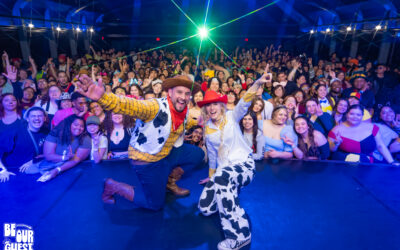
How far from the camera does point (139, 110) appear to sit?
162cm

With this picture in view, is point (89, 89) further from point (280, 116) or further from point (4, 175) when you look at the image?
point (280, 116)

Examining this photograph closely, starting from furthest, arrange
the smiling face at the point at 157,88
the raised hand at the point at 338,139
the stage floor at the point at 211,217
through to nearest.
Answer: the smiling face at the point at 157,88
the raised hand at the point at 338,139
the stage floor at the point at 211,217

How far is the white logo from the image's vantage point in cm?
161

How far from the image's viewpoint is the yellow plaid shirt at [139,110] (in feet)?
4.81

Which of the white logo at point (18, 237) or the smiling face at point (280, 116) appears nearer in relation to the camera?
the white logo at point (18, 237)

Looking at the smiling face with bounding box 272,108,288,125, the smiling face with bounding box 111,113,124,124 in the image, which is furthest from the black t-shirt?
the smiling face with bounding box 272,108,288,125

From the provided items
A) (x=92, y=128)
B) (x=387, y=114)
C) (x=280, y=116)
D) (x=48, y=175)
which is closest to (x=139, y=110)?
(x=92, y=128)

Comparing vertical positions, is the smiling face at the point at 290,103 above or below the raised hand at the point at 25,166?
above

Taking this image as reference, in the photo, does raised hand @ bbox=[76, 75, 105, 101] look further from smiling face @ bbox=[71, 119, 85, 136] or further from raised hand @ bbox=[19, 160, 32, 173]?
raised hand @ bbox=[19, 160, 32, 173]

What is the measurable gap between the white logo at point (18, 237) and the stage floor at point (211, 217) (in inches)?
1.8

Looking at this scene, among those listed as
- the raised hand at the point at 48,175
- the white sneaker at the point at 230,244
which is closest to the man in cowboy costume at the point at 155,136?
the white sneaker at the point at 230,244

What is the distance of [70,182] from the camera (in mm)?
2467

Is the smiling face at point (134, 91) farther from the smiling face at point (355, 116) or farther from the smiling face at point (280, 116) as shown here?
the smiling face at point (355, 116)

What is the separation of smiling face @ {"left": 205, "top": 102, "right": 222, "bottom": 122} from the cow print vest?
0.37 metres
